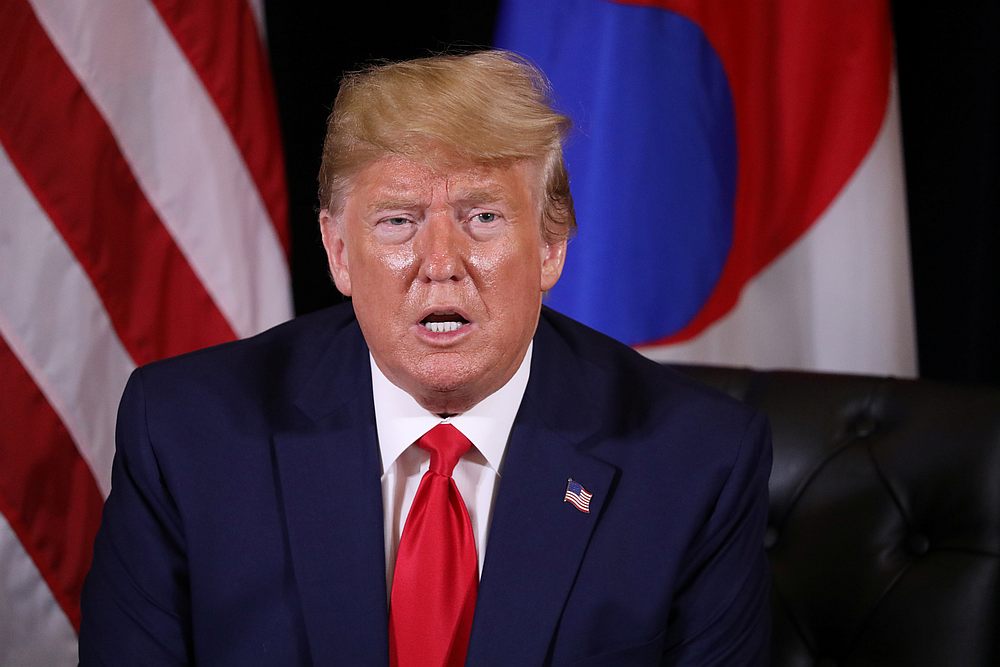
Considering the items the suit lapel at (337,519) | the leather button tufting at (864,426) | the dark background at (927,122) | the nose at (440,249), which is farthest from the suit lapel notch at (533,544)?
the dark background at (927,122)

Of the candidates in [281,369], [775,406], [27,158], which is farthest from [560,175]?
[27,158]

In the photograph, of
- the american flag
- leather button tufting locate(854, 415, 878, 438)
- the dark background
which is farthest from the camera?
the dark background

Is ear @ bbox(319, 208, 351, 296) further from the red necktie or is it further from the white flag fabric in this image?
the white flag fabric

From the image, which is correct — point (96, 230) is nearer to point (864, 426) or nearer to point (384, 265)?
point (384, 265)

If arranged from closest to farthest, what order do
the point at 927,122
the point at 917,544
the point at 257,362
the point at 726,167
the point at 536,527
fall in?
the point at 536,527
the point at 257,362
the point at 917,544
the point at 726,167
the point at 927,122

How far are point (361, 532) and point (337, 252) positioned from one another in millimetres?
367

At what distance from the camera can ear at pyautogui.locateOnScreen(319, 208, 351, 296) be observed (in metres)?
1.42

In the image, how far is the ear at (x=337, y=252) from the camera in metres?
1.42

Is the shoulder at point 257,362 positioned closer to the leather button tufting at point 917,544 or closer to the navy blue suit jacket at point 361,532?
the navy blue suit jacket at point 361,532

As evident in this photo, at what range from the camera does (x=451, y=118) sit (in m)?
1.28

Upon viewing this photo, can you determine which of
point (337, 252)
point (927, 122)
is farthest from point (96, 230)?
point (927, 122)

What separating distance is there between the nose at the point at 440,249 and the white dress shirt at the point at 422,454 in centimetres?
22

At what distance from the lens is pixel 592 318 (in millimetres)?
2426

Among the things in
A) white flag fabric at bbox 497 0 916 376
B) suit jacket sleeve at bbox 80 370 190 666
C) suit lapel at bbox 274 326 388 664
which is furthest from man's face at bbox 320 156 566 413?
white flag fabric at bbox 497 0 916 376
